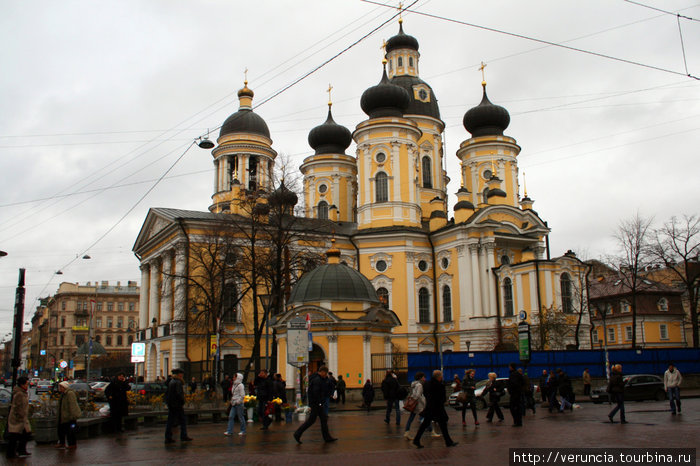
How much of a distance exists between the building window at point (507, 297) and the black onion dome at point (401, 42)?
2374 centimetres

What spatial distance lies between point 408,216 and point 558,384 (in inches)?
1134

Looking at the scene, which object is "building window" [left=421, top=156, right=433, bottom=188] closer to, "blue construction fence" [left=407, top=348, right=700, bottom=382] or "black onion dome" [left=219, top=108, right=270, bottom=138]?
"black onion dome" [left=219, top=108, right=270, bottom=138]

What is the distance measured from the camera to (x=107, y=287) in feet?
346

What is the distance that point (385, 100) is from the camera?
51750 mm

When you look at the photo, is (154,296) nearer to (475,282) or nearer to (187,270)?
(187,270)

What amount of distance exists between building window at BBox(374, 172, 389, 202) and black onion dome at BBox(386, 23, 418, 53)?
48.2 ft

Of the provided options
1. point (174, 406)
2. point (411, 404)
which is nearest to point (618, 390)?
point (411, 404)

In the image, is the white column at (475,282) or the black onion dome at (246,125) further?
the black onion dome at (246,125)

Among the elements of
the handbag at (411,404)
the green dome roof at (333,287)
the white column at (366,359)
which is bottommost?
the handbag at (411,404)

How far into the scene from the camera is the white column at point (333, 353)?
92.5ft

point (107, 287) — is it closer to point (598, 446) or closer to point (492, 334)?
point (492, 334)

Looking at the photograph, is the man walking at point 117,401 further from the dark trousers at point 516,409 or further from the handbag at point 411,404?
the dark trousers at point 516,409

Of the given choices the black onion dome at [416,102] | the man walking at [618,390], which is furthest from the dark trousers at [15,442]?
the black onion dome at [416,102]

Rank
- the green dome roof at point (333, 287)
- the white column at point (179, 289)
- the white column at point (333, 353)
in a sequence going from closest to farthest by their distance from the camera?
the white column at point (333, 353) < the green dome roof at point (333, 287) < the white column at point (179, 289)
